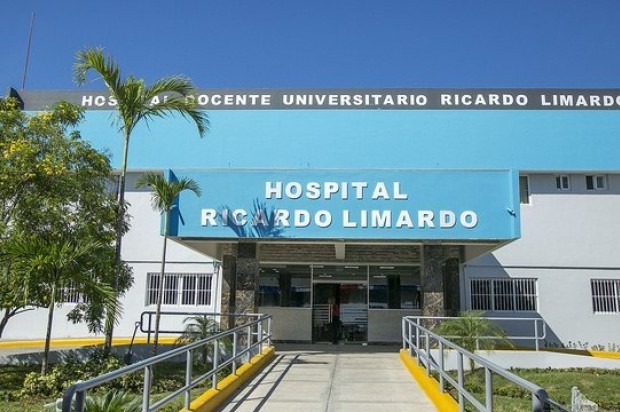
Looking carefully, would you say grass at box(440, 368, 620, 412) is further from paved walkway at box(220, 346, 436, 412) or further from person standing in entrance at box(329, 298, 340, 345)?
person standing in entrance at box(329, 298, 340, 345)

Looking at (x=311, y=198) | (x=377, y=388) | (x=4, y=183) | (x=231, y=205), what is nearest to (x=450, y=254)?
(x=311, y=198)

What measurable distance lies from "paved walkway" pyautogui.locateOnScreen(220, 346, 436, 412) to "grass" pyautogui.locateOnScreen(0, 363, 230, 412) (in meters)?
1.04

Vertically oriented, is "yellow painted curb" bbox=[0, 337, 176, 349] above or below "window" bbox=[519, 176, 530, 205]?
below

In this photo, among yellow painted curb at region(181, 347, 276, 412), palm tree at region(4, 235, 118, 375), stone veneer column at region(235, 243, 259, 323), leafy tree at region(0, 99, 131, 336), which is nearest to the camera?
yellow painted curb at region(181, 347, 276, 412)

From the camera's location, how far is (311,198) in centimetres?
1584

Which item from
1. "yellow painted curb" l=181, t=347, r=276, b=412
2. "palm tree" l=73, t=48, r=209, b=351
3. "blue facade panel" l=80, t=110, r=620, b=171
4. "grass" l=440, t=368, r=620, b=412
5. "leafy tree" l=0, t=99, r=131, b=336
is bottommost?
"grass" l=440, t=368, r=620, b=412

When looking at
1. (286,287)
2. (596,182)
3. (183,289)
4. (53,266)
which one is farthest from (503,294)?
(53,266)

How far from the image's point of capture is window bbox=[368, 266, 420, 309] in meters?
21.3

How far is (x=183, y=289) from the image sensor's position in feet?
77.0

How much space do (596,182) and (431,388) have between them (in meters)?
16.8

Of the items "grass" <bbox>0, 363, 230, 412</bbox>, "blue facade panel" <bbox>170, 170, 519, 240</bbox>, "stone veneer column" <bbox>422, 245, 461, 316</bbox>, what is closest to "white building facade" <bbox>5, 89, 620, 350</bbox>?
"stone veneer column" <bbox>422, 245, 461, 316</bbox>

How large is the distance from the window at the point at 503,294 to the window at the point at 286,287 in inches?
246

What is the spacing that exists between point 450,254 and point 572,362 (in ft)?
14.2

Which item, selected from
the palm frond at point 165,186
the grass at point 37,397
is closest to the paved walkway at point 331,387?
the grass at point 37,397
